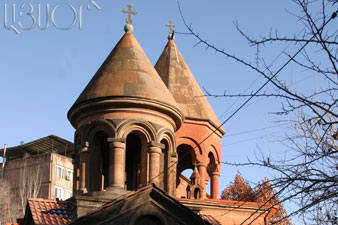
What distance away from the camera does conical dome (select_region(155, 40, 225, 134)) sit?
21156 millimetres

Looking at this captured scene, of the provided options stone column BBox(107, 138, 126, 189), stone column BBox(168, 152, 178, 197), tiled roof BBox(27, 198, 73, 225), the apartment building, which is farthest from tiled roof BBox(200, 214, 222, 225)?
the apartment building

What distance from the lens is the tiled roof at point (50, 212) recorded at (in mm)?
15891

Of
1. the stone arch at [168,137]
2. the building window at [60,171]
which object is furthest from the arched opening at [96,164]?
the building window at [60,171]

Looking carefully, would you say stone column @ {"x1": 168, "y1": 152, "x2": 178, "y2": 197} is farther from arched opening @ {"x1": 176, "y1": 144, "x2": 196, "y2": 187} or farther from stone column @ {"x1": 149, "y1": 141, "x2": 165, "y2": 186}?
arched opening @ {"x1": 176, "y1": 144, "x2": 196, "y2": 187}

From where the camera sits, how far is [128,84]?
17188 mm

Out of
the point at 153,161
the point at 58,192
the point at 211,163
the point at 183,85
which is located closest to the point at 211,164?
the point at 211,163

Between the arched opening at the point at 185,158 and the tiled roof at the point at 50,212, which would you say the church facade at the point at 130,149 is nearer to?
the tiled roof at the point at 50,212

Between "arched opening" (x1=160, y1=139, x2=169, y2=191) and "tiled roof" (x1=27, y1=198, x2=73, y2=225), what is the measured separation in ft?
7.89

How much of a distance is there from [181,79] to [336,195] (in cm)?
1461

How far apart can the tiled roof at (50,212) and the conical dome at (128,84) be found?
225 cm

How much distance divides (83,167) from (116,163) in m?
1.05

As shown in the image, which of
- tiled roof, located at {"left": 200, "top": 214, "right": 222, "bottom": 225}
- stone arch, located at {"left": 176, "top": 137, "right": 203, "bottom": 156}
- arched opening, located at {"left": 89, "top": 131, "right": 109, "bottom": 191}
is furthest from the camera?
stone arch, located at {"left": 176, "top": 137, "right": 203, "bottom": 156}

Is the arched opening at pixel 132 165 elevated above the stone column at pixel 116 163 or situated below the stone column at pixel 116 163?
above

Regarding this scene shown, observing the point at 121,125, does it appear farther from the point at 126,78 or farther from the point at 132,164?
the point at 132,164
